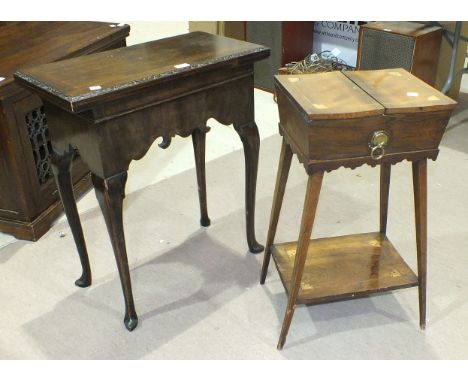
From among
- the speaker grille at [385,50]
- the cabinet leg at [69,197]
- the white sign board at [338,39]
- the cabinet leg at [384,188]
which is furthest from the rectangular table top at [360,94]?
the white sign board at [338,39]

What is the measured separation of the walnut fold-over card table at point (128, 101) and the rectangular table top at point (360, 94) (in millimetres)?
191

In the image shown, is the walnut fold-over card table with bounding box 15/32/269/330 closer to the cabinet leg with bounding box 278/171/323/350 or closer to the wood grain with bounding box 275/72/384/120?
the wood grain with bounding box 275/72/384/120

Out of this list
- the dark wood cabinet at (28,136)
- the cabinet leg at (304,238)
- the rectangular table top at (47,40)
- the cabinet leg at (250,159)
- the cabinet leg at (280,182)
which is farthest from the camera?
the rectangular table top at (47,40)

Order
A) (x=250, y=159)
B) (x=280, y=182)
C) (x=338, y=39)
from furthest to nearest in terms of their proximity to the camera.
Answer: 1. (x=338, y=39)
2. (x=250, y=159)
3. (x=280, y=182)

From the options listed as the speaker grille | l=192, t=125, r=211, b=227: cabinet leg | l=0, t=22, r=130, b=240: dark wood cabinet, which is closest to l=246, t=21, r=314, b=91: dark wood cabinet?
the speaker grille

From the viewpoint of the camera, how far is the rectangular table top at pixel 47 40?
80.6 inches

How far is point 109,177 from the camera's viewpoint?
140 centimetres

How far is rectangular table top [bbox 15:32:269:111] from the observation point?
1.31 metres

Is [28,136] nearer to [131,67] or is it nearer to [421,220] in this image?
[131,67]

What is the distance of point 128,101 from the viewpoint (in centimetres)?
136

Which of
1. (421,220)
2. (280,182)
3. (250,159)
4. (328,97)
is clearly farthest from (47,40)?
(421,220)

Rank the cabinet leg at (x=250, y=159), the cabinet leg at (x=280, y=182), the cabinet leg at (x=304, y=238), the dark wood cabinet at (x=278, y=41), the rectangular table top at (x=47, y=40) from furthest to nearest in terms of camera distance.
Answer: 1. the dark wood cabinet at (x=278, y=41)
2. the rectangular table top at (x=47, y=40)
3. the cabinet leg at (x=250, y=159)
4. the cabinet leg at (x=280, y=182)
5. the cabinet leg at (x=304, y=238)

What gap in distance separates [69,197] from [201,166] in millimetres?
558

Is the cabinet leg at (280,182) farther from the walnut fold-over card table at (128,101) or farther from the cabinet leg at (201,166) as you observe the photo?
the cabinet leg at (201,166)
